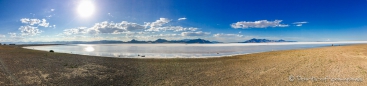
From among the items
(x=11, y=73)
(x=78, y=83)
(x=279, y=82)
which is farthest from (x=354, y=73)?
(x=11, y=73)

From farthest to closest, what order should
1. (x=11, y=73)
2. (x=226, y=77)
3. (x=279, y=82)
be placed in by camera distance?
(x=226, y=77)
(x=11, y=73)
(x=279, y=82)

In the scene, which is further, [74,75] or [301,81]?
[74,75]

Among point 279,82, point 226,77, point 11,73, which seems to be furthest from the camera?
point 226,77

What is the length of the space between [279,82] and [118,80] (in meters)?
9.37

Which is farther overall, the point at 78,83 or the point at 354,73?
the point at 354,73

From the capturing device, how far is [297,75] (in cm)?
1215

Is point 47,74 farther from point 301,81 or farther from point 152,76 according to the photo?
point 301,81

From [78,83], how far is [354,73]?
54.5 feet

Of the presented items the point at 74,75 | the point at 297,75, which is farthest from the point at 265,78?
the point at 74,75

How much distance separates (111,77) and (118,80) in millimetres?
1089

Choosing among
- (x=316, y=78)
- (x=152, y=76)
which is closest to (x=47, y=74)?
(x=152, y=76)

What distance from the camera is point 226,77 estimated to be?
12.3 meters

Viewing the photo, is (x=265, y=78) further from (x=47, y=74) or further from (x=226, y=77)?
(x=47, y=74)

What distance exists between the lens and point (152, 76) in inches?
504
